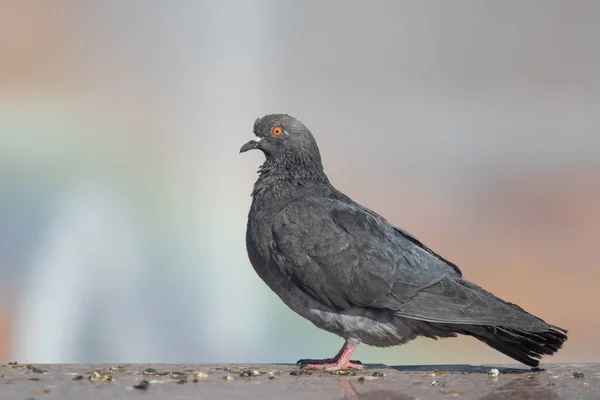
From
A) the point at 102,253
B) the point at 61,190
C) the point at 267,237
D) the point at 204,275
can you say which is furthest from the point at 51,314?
the point at 267,237

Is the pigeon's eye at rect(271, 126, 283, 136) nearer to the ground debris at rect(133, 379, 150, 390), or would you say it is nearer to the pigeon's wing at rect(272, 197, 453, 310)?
the pigeon's wing at rect(272, 197, 453, 310)

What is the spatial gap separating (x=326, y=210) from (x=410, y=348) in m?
17.4

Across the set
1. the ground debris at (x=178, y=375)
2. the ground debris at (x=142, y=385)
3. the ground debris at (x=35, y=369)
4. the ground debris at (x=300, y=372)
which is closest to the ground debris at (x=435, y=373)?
the ground debris at (x=300, y=372)

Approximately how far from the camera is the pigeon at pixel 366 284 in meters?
7.64

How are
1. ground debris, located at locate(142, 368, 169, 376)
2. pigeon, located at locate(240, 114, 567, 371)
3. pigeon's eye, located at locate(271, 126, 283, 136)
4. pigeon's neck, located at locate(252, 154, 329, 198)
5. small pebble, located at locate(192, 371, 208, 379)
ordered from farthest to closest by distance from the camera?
pigeon's eye, located at locate(271, 126, 283, 136)
pigeon's neck, located at locate(252, 154, 329, 198)
pigeon, located at locate(240, 114, 567, 371)
ground debris, located at locate(142, 368, 169, 376)
small pebble, located at locate(192, 371, 208, 379)

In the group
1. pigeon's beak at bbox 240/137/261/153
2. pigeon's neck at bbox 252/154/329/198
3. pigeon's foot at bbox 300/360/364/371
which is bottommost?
pigeon's foot at bbox 300/360/364/371

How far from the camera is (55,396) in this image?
582cm

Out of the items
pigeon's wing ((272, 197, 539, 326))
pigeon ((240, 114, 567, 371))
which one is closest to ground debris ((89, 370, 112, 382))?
pigeon ((240, 114, 567, 371))

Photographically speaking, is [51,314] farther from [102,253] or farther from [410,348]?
[410,348]

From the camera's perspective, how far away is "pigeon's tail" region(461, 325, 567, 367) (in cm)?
740

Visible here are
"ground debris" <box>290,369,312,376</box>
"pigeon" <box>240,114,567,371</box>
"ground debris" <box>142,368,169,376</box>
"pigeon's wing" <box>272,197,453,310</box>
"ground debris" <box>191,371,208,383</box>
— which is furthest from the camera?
"pigeon's wing" <box>272,197,453,310</box>

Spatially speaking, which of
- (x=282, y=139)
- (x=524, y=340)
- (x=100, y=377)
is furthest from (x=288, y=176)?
(x=100, y=377)

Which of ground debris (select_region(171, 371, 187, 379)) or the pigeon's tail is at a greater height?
the pigeon's tail

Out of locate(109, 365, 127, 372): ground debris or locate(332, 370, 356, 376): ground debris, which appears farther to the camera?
locate(332, 370, 356, 376): ground debris
